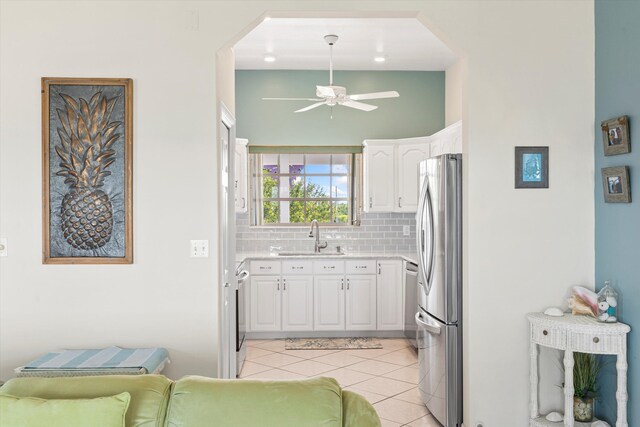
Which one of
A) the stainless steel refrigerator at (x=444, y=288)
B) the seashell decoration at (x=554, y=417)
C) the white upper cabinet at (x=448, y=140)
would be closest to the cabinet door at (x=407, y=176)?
the white upper cabinet at (x=448, y=140)

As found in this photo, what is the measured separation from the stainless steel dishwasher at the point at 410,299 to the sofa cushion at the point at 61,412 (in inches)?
161

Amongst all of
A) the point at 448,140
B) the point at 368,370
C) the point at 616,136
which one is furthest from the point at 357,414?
the point at 448,140

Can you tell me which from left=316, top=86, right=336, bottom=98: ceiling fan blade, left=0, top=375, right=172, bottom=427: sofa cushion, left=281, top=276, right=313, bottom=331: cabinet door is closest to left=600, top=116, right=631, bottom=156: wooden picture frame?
left=316, top=86, right=336, bottom=98: ceiling fan blade

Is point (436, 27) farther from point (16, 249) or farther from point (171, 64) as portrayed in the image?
point (16, 249)

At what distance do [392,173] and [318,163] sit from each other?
100cm

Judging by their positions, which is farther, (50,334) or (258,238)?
(258,238)

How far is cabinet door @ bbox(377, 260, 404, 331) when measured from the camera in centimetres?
629

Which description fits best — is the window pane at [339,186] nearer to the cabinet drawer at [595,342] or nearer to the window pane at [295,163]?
the window pane at [295,163]

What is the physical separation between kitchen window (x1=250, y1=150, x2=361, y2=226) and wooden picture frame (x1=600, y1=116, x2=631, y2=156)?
3.96 meters

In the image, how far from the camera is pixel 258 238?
6906mm

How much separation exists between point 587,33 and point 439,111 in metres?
3.42

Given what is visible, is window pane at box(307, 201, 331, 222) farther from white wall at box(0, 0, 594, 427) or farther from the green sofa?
the green sofa

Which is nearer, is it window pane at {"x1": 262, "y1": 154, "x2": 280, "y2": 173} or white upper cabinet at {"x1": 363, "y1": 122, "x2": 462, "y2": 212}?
white upper cabinet at {"x1": 363, "y1": 122, "x2": 462, "y2": 212}

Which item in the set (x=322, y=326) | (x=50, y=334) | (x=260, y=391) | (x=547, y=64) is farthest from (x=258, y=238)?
(x=260, y=391)
